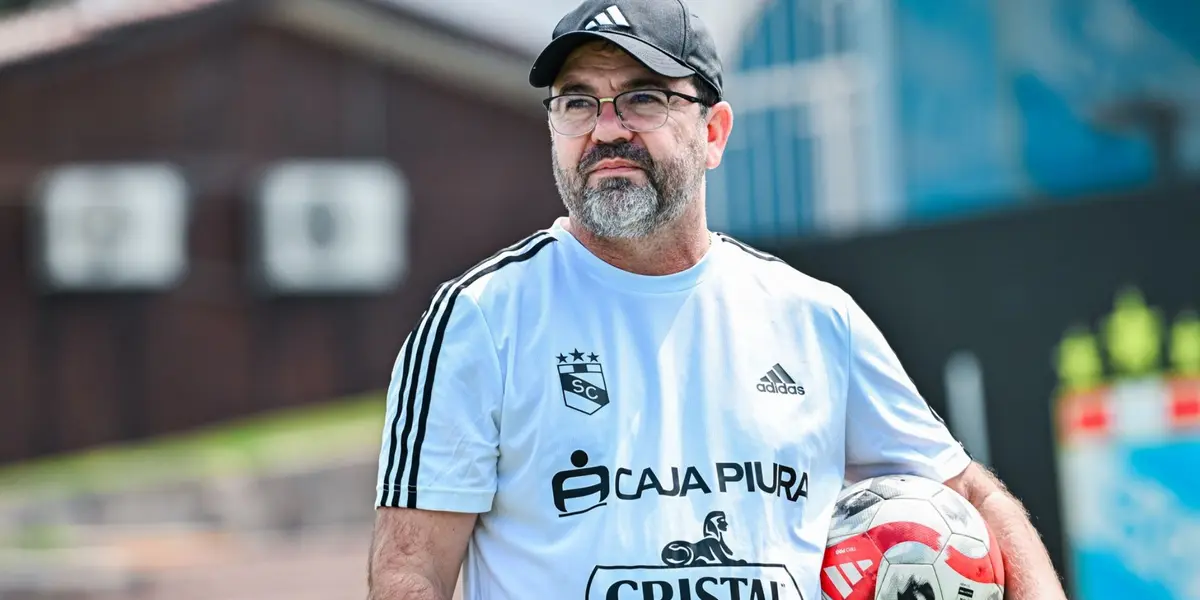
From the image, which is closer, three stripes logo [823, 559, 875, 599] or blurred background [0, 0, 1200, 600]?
three stripes logo [823, 559, 875, 599]

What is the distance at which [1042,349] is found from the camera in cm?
748

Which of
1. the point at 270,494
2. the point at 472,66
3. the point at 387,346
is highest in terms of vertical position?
the point at 472,66

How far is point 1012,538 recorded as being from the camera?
12.1ft

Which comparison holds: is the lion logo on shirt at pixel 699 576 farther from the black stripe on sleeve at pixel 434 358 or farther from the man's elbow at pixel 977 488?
the man's elbow at pixel 977 488

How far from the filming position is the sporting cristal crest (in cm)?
337

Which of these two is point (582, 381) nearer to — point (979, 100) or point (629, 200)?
point (629, 200)

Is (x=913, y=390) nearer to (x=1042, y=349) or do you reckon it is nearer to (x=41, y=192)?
(x=1042, y=349)

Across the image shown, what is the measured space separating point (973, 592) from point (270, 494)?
1513cm

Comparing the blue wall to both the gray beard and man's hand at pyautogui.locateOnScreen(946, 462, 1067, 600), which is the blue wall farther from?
the gray beard

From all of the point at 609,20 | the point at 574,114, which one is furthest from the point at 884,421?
the point at 609,20

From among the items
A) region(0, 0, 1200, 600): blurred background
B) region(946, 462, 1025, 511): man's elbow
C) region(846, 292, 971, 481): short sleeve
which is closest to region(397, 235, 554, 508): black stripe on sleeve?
region(846, 292, 971, 481): short sleeve

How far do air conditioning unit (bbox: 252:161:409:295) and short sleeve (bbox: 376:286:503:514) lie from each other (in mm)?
18530

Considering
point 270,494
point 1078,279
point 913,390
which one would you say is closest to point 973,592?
point 913,390

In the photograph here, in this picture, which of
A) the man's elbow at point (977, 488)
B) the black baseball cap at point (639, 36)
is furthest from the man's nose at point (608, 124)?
the man's elbow at point (977, 488)
